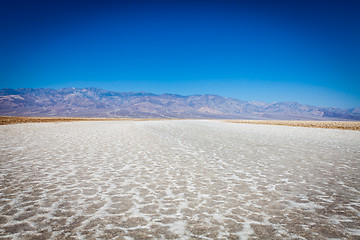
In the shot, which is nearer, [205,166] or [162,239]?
[162,239]

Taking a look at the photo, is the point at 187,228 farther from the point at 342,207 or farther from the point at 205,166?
the point at 205,166

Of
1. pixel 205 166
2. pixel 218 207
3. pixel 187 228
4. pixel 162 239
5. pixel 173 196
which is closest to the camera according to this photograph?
pixel 162 239

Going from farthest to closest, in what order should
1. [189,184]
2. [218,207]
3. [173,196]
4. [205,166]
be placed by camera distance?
[205,166]
[189,184]
[173,196]
[218,207]

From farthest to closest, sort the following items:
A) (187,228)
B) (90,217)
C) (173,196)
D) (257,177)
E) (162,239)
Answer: (257,177) → (173,196) → (90,217) → (187,228) → (162,239)

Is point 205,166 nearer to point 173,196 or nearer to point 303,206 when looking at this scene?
point 173,196

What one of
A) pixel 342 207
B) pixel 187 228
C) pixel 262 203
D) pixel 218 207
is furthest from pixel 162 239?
pixel 342 207

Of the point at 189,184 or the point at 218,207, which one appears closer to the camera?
the point at 218,207

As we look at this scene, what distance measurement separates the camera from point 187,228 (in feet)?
12.0

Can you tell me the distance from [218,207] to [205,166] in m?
3.81

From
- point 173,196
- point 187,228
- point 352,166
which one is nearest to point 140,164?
point 173,196

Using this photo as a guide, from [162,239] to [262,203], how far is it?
8.63 ft

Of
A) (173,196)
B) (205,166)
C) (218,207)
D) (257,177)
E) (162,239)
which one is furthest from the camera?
(205,166)

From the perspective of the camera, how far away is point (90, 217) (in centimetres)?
400

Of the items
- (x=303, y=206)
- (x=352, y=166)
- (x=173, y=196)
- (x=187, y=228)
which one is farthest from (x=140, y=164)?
(x=352, y=166)
